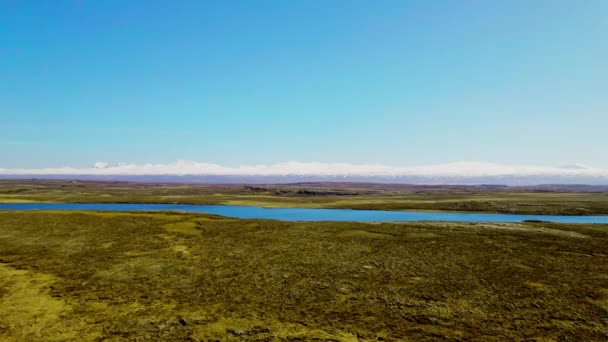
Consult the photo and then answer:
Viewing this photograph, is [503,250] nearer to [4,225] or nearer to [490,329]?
[490,329]

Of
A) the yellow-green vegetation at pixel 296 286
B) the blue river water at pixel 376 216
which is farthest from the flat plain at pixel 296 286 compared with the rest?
the blue river water at pixel 376 216

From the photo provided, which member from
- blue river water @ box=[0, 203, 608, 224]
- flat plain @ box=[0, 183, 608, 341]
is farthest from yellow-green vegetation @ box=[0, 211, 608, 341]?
blue river water @ box=[0, 203, 608, 224]

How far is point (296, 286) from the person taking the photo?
2084 centimetres

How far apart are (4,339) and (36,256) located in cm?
1552

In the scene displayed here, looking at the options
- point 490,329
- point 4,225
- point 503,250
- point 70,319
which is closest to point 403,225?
point 503,250

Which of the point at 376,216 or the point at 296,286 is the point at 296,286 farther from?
the point at 376,216

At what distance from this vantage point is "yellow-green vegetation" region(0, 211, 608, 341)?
50.2ft

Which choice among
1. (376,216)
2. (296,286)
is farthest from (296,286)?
(376,216)

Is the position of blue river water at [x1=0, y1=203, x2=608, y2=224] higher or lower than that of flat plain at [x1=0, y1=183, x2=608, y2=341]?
lower

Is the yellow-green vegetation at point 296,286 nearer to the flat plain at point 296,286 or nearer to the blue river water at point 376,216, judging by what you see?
the flat plain at point 296,286

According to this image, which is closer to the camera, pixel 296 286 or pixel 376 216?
pixel 296 286

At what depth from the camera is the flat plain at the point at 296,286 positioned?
15.3m

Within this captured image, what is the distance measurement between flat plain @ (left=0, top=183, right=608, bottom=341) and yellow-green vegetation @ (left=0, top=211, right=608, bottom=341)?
9 cm

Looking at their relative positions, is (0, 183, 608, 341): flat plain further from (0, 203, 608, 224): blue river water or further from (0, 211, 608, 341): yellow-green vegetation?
(0, 203, 608, 224): blue river water
